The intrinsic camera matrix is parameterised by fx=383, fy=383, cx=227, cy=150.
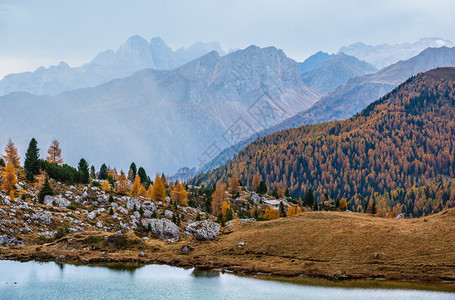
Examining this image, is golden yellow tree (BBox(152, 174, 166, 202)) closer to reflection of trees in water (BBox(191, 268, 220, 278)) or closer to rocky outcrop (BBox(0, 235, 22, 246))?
rocky outcrop (BBox(0, 235, 22, 246))

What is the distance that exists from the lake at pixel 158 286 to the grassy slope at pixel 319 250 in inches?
156

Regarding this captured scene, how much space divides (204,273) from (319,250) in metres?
26.6

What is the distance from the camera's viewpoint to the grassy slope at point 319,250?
76875 mm

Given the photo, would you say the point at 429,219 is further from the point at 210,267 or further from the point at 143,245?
the point at 143,245

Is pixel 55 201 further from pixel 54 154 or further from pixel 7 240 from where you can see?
pixel 54 154

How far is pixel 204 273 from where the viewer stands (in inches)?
3265

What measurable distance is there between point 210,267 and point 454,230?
181ft

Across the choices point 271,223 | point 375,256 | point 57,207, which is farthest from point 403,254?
point 57,207

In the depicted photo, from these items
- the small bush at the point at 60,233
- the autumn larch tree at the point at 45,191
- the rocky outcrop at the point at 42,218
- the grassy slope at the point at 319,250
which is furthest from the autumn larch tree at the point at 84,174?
the grassy slope at the point at 319,250

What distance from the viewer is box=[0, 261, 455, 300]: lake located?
68.4m

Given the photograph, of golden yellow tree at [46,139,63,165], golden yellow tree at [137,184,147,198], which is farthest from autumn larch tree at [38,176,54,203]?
golden yellow tree at [46,139,63,165]

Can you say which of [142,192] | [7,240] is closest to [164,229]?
[7,240]

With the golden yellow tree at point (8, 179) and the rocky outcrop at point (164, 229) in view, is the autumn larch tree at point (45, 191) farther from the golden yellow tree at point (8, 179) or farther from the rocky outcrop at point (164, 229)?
the rocky outcrop at point (164, 229)

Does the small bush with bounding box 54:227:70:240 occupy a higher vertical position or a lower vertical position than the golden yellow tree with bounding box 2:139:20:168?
lower
